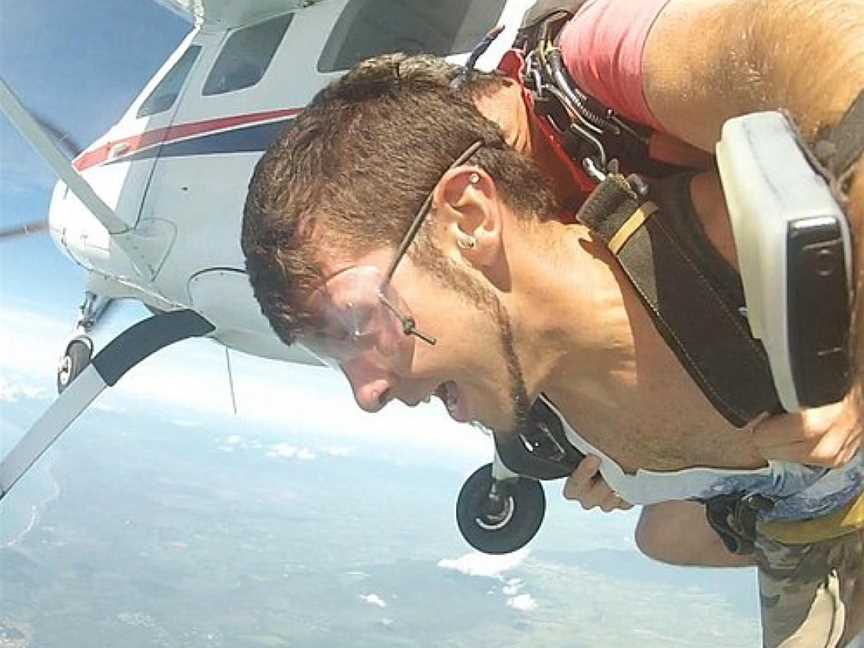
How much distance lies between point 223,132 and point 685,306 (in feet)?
8.62

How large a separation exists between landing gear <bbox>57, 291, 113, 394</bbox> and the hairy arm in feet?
15.9

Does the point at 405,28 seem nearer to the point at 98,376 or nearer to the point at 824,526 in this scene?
the point at 98,376

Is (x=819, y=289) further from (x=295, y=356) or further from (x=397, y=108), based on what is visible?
(x=295, y=356)

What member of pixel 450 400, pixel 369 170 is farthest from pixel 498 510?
pixel 369 170

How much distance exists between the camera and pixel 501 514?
11.7 feet

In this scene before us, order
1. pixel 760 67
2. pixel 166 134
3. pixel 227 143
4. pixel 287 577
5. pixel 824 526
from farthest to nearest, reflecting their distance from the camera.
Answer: pixel 287 577 < pixel 166 134 < pixel 227 143 < pixel 824 526 < pixel 760 67

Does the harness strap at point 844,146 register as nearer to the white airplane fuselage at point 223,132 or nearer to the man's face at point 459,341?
the man's face at point 459,341

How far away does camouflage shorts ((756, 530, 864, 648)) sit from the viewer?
1.44 m

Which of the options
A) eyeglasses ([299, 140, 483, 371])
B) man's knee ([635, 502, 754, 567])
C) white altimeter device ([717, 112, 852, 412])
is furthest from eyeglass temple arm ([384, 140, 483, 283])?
man's knee ([635, 502, 754, 567])

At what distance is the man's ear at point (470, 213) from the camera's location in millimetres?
1132

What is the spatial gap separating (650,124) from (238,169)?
2.44 m

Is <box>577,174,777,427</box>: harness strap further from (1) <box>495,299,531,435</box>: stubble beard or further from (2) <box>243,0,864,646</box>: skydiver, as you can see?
(1) <box>495,299,531,435</box>: stubble beard

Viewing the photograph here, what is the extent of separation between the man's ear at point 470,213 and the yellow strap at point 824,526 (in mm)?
613

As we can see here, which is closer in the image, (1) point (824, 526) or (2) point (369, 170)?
(2) point (369, 170)
